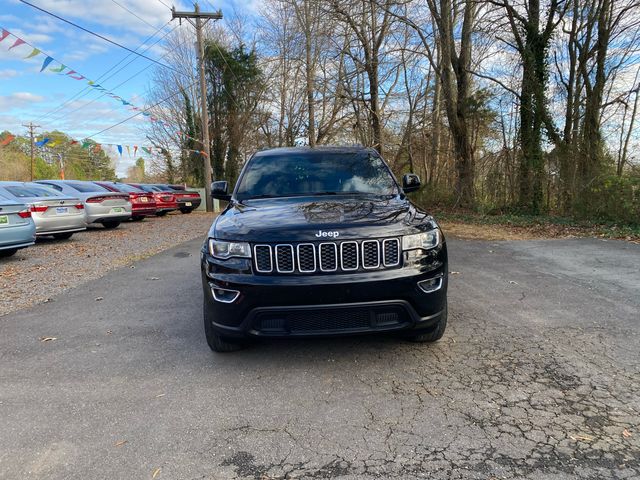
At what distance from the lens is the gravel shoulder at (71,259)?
19.6 ft

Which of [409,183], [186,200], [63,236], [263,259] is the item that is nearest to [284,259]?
[263,259]

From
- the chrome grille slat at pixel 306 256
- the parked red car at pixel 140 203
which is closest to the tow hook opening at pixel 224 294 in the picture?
the chrome grille slat at pixel 306 256

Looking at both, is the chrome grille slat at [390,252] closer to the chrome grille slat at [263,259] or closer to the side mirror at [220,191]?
the chrome grille slat at [263,259]

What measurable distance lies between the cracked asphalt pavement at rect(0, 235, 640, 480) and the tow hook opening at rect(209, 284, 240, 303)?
60 cm

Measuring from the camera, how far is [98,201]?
12414 mm

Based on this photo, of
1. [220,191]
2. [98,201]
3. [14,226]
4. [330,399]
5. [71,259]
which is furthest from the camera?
[98,201]

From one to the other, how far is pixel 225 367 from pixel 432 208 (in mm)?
15357

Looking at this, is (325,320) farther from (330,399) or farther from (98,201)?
(98,201)

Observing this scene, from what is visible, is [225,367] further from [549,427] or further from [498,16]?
[498,16]

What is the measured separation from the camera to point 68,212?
10.1 metres

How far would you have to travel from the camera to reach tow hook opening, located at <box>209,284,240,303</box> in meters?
3.04

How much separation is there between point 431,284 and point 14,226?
7684mm

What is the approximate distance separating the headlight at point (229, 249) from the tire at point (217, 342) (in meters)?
0.48

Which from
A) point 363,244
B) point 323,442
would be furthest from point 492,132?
point 323,442
